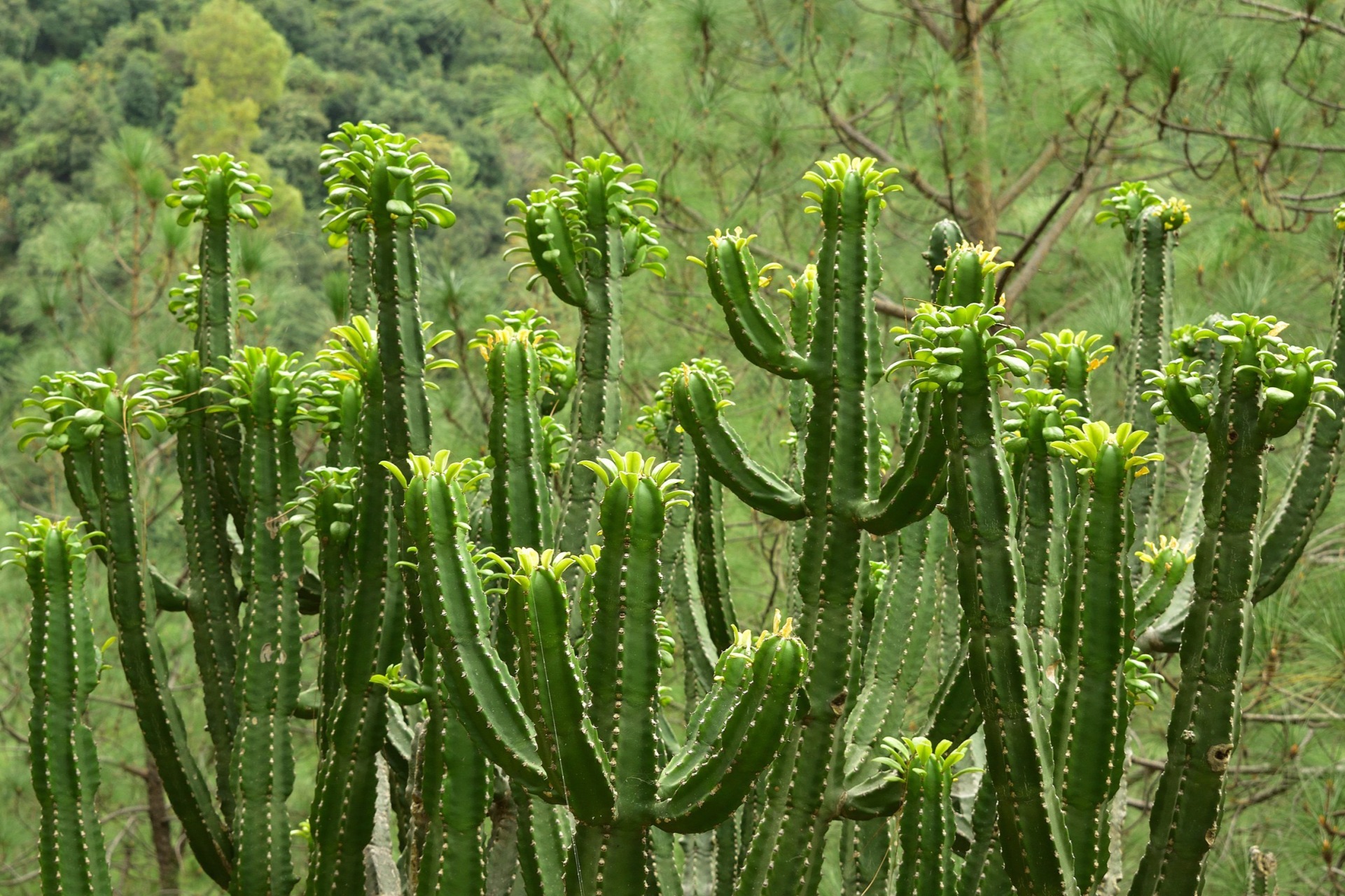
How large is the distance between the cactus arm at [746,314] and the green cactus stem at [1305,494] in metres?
1.47

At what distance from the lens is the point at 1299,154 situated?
20.9ft

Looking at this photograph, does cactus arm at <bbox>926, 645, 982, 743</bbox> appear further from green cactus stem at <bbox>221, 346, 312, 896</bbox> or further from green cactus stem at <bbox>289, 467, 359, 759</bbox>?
green cactus stem at <bbox>221, 346, 312, 896</bbox>

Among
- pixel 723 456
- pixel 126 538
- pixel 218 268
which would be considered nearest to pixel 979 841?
pixel 723 456

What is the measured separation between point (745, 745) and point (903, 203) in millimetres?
6486

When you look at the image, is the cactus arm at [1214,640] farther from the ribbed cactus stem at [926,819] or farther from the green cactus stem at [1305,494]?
the green cactus stem at [1305,494]

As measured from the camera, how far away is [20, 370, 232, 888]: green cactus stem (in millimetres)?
3514

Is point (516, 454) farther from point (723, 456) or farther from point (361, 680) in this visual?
point (361, 680)

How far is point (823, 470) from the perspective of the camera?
8.79 feet

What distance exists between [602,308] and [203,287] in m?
1.59

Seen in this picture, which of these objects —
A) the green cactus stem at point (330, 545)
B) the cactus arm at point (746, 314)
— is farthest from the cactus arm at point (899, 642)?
the green cactus stem at point (330, 545)

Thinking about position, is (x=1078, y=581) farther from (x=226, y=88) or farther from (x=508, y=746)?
(x=226, y=88)

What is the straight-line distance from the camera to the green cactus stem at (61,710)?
3.29 meters

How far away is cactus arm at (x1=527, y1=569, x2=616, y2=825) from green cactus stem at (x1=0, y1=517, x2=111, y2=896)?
183cm

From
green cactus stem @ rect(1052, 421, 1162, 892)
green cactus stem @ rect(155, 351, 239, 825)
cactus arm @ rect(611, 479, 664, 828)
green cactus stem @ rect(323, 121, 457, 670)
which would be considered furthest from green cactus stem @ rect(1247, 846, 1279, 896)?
green cactus stem @ rect(155, 351, 239, 825)
